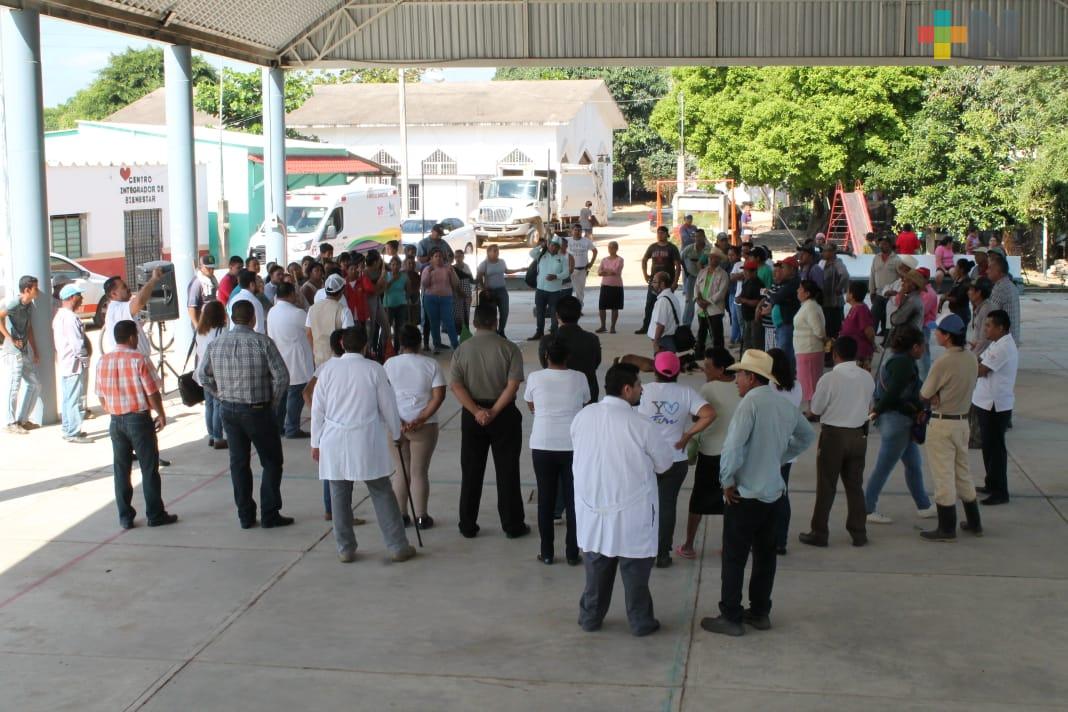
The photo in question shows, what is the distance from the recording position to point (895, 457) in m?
8.72

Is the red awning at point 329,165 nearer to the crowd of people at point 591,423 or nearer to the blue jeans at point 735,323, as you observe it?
the blue jeans at point 735,323

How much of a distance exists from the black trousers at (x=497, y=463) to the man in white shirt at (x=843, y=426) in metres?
2.10

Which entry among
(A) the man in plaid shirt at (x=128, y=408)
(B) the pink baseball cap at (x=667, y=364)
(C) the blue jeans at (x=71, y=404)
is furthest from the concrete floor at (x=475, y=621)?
(C) the blue jeans at (x=71, y=404)

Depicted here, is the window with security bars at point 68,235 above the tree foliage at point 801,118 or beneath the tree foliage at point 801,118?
beneath

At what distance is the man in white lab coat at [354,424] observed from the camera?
7.88m

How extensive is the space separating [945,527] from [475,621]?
141 inches

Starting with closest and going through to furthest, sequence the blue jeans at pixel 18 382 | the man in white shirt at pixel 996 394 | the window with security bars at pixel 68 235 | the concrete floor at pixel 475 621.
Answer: the concrete floor at pixel 475 621, the man in white shirt at pixel 996 394, the blue jeans at pixel 18 382, the window with security bars at pixel 68 235

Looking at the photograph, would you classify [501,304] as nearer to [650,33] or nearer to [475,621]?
[650,33]

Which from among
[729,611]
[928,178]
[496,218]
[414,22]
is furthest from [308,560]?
[496,218]

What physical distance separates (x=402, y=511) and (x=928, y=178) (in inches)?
1080

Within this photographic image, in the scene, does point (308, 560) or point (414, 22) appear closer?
point (308, 560)

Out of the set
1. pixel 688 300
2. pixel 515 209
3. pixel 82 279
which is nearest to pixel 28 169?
pixel 82 279

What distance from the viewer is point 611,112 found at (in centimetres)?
6456

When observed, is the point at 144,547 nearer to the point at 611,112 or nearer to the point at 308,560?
the point at 308,560
